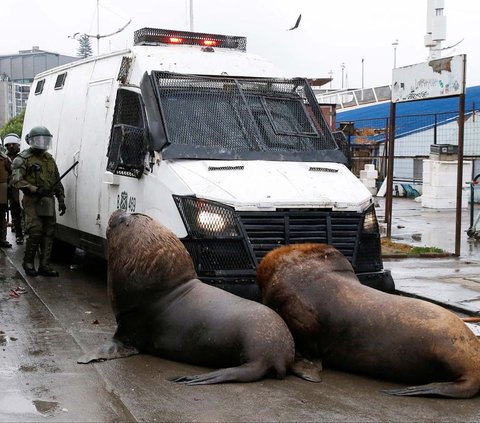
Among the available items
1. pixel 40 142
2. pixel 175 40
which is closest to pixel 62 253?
pixel 40 142

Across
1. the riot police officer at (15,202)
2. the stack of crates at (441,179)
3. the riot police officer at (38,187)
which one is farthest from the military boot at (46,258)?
the stack of crates at (441,179)

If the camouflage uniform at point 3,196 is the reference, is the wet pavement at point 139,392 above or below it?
below

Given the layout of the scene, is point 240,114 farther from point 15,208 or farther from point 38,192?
point 15,208

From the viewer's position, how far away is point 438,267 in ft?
37.3

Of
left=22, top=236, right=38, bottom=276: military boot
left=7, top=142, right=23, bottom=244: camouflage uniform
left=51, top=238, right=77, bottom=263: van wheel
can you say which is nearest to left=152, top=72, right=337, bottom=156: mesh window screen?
left=22, top=236, right=38, bottom=276: military boot

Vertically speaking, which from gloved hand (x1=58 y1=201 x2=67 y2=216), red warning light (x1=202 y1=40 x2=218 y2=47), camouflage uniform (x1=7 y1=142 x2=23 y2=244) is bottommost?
camouflage uniform (x1=7 y1=142 x2=23 y2=244)

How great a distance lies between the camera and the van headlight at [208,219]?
7.09m

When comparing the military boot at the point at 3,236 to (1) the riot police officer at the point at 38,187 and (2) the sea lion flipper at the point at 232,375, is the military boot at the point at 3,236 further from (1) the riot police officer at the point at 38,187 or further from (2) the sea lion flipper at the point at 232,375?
(2) the sea lion flipper at the point at 232,375

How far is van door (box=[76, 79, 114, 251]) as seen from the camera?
376 inches

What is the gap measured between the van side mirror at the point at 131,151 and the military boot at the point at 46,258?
229 centimetres

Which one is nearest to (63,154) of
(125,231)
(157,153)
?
(157,153)

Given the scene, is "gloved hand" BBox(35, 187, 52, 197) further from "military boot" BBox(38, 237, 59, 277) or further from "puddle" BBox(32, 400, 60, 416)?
"puddle" BBox(32, 400, 60, 416)

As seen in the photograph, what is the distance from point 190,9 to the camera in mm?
21578

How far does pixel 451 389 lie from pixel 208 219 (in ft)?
8.73
